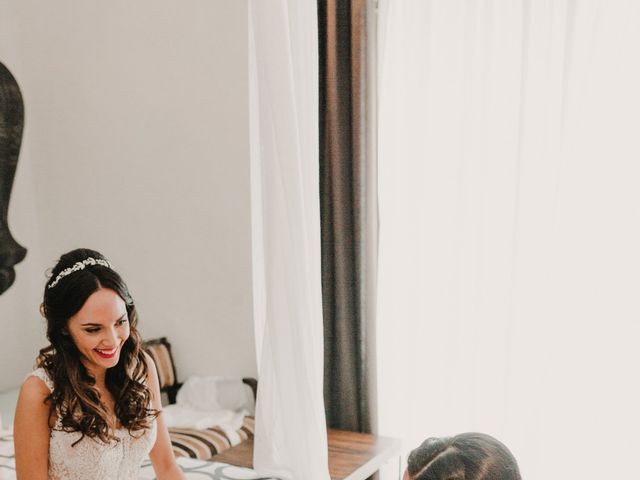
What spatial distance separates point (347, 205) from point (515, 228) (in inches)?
27.3

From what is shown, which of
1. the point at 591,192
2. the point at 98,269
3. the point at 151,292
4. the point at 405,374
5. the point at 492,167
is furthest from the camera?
the point at 151,292

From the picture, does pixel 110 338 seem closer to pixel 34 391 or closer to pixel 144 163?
pixel 34 391

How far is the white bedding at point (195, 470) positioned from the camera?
2.31 m

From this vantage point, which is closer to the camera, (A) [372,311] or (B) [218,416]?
(A) [372,311]

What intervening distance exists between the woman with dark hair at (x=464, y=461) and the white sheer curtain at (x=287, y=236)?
1.14m

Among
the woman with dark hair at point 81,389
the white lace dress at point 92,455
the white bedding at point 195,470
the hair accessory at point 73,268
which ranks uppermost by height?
the hair accessory at point 73,268

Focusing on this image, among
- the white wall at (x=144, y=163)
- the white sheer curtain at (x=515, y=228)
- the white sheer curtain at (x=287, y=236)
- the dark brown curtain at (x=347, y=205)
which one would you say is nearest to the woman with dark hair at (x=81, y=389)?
the white sheer curtain at (x=287, y=236)

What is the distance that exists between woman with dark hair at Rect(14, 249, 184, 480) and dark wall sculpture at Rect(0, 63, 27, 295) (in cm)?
214

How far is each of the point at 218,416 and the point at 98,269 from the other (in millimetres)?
1647

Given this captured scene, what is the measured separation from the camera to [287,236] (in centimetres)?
219

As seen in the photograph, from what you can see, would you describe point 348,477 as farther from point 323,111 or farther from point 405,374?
point 323,111

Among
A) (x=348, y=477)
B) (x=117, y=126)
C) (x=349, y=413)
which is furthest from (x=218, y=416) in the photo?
(x=117, y=126)

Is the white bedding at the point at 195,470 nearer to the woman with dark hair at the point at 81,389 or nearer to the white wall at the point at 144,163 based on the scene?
the woman with dark hair at the point at 81,389

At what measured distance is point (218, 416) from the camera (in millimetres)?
3078
